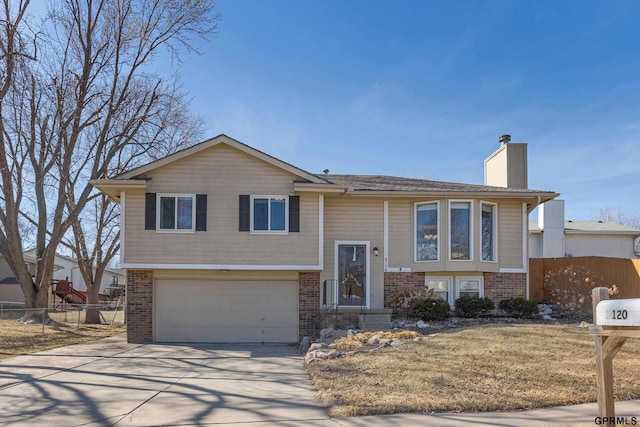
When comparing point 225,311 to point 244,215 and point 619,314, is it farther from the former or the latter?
point 619,314

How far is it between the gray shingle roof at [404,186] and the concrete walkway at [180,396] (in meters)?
6.13

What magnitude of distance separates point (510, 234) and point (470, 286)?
2.06m

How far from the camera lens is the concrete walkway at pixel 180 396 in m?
5.48

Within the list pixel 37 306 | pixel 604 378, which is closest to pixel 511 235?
pixel 604 378

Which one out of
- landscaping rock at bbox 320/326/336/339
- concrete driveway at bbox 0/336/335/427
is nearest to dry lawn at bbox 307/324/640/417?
concrete driveway at bbox 0/336/335/427

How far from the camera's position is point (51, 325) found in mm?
16688

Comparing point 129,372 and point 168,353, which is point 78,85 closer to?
point 168,353

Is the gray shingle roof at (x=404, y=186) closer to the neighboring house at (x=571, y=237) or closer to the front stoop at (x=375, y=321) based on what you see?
the front stoop at (x=375, y=321)

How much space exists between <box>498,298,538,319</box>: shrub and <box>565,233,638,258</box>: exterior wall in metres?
19.3

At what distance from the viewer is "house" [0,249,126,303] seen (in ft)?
98.6

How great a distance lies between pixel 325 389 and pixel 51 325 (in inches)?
546

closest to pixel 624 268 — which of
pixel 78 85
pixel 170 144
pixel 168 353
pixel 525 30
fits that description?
pixel 525 30

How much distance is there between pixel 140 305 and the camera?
1343 centimetres

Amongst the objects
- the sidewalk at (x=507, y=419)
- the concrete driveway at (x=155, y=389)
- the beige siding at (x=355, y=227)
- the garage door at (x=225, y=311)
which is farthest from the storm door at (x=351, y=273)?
the sidewalk at (x=507, y=419)
